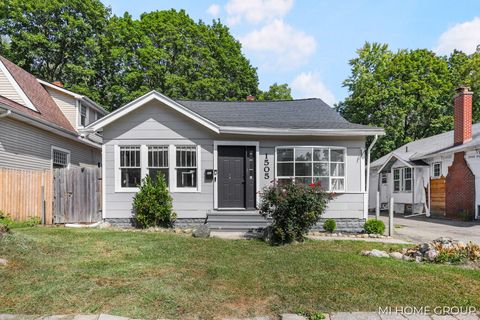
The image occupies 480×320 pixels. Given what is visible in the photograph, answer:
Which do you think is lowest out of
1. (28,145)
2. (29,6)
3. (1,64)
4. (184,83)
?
(28,145)

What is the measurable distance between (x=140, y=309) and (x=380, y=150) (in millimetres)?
27007

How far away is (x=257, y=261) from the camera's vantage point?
19.8 feet

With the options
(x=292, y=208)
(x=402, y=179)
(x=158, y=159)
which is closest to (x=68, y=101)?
(x=158, y=159)

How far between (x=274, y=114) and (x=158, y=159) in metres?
4.55

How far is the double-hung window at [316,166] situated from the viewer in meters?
10.6

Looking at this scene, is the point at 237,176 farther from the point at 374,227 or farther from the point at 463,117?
the point at 463,117

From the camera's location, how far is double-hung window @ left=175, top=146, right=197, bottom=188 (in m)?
10.4

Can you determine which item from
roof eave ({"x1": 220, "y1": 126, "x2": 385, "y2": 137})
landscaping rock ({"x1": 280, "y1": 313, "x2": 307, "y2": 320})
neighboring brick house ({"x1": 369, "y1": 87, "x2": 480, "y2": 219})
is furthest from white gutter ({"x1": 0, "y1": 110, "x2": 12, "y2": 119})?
neighboring brick house ({"x1": 369, "y1": 87, "x2": 480, "y2": 219})

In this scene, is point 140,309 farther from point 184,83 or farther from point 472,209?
point 184,83

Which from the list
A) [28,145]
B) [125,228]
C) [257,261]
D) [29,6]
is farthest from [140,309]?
[29,6]

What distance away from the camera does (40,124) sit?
11.4 metres

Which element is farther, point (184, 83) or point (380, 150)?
point (380, 150)

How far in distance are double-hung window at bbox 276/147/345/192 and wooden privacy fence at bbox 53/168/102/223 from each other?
607cm

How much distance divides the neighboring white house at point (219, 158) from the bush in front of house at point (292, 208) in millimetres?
2335
